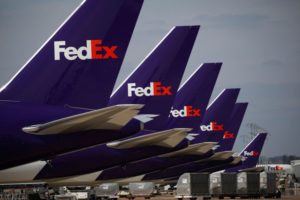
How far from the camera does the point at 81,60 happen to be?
2767 centimetres

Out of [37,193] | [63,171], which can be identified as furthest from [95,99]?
[37,193]

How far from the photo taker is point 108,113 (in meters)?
24.6

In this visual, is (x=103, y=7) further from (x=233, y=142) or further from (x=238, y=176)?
(x=233, y=142)

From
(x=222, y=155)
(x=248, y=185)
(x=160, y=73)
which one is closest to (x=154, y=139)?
(x=160, y=73)

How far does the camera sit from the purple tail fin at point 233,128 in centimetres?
8588

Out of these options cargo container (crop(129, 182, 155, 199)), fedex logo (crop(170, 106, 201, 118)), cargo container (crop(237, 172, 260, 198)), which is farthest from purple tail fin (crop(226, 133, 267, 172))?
fedex logo (crop(170, 106, 201, 118))

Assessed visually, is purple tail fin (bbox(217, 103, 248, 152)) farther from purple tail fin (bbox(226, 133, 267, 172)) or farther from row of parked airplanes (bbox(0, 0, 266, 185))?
row of parked airplanes (bbox(0, 0, 266, 185))

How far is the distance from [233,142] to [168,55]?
147ft

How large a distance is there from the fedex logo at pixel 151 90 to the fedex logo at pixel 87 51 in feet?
50.8

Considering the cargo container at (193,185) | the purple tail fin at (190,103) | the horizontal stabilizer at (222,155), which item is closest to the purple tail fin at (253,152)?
the horizontal stabilizer at (222,155)

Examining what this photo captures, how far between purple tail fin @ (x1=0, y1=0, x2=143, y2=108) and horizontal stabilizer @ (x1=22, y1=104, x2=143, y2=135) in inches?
70.0

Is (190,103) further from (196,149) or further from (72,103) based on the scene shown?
(72,103)

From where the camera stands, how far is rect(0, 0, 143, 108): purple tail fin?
2691 centimetres

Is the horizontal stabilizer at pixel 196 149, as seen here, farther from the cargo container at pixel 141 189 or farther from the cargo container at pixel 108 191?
the cargo container at pixel 141 189
